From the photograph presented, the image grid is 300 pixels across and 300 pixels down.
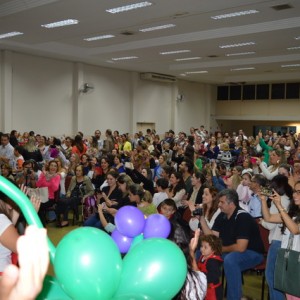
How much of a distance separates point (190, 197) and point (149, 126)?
1346cm

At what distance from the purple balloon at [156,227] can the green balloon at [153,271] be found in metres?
0.71

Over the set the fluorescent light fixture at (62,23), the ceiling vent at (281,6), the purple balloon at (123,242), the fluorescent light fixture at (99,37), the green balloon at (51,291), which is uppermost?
the fluorescent light fixture at (99,37)

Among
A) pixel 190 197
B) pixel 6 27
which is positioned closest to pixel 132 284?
pixel 190 197

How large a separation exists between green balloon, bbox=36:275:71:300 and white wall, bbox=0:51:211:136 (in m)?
12.4

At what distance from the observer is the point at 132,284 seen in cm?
140

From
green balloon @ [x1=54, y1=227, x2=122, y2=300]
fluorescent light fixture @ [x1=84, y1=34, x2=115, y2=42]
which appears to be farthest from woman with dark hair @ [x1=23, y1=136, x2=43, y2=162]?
green balloon @ [x1=54, y1=227, x2=122, y2=300]

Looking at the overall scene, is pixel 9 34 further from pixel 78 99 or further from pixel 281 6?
pixel 281 6

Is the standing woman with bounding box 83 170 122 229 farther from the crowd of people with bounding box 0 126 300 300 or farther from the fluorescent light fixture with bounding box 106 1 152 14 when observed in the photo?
the fluorescent light fixture with bounding box 106 1 152 14

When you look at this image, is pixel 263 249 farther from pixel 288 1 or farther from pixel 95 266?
pixel 288 1

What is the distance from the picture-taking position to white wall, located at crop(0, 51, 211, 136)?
44.1ft

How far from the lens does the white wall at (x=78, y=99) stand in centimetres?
1343

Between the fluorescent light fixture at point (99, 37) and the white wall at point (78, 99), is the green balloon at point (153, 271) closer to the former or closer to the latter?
the fluorescent light fixture at point (99, 37)

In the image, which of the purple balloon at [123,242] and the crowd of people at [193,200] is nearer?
the purple balloon at [123,242]

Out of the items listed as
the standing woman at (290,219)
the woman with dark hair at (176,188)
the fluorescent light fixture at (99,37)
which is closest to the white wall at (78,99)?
the fluorescent light fixture at (99,37)
